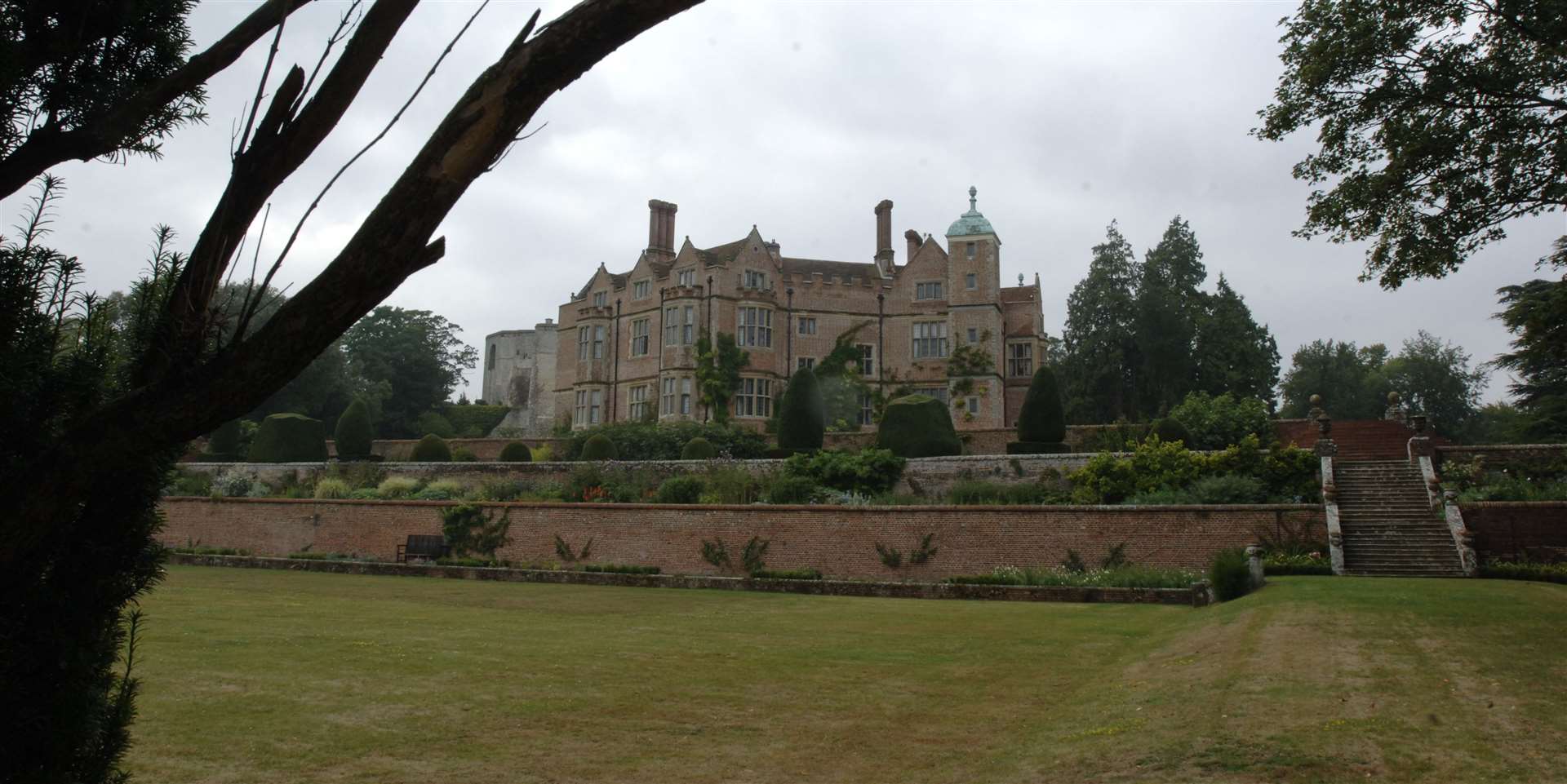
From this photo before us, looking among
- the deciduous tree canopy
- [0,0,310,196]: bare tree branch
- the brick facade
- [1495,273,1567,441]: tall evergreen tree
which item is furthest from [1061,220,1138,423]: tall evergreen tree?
[0,0,310,196]: bare tree branch

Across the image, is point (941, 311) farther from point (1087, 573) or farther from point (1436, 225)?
point (1436, 225)

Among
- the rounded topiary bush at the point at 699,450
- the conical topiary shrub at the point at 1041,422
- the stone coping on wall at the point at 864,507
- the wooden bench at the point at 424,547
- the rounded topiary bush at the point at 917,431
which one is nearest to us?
the stone coping on wall at the point at 864,507

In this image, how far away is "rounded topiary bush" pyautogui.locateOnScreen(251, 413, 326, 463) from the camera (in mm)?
38219

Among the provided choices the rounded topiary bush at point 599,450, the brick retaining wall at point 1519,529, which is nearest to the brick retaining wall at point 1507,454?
the brick retaining wall at point 1519,529

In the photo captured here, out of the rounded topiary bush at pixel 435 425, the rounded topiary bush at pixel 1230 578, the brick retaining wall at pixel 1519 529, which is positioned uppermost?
the rounded topiary bush at pixel 435 425

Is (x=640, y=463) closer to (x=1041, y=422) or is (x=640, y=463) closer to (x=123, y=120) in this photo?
(x=1041, y=422)

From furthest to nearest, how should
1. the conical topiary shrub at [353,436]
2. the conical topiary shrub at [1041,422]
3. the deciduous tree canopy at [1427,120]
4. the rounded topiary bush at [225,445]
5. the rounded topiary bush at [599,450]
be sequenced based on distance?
the rounded topiary bush at [225,445]
the conical topiary shrub at [353,436]
the rounded topiary bush at [599,450]
the conical topiary shrub at [1041,422]
the deciduous tree canopy at [1427,120]

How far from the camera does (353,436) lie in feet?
128

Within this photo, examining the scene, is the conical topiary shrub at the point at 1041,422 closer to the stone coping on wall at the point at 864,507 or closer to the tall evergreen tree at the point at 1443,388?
the stone coping on wall at the point at 864,507

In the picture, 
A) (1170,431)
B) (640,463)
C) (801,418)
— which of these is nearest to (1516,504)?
(1170,431)

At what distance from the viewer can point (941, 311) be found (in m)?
42.7

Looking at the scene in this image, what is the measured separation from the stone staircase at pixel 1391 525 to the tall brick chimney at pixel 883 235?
86.2ft

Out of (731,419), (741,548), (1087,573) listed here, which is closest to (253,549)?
(741,548)

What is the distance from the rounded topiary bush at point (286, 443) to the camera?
38219 mm
